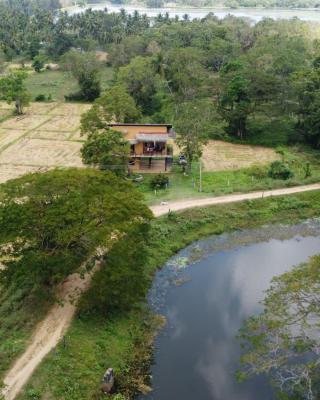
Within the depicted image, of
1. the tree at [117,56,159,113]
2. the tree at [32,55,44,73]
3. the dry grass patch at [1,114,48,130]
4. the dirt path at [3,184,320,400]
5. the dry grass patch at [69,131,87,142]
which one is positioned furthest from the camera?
the tree at [32,55,44,73]

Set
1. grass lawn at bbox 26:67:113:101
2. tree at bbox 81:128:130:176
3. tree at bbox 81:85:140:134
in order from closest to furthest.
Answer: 1. tree at bbox 81:128:130:176
2. tree at bbox 81:85:140:134
3. grass lawn at bbox 26:67:113:101

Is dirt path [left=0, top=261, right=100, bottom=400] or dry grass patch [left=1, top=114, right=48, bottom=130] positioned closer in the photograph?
dirt path [left=0, top=261, right=100, bottom=400]

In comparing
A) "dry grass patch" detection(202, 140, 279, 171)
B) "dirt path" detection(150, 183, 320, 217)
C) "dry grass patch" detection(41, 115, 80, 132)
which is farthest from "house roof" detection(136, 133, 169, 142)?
"dry grass patch" detection(41, 115, 80, 132)

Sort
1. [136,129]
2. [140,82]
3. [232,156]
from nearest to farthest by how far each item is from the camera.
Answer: [136,129] < [232,156] < [140,82]

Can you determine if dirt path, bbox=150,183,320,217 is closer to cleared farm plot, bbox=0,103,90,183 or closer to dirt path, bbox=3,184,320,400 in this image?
dirt path, bbox=3,184,320,400

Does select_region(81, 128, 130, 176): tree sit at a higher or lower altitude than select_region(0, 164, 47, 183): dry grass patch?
higher

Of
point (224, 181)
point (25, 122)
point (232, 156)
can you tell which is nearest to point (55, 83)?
point (25, 122)

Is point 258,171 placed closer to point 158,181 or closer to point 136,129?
point 158,181
